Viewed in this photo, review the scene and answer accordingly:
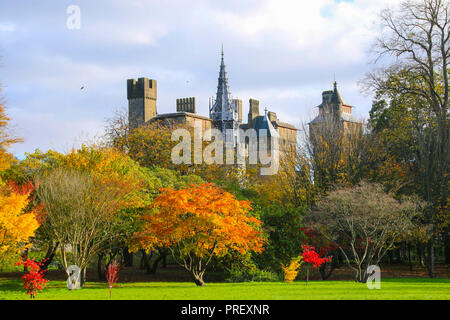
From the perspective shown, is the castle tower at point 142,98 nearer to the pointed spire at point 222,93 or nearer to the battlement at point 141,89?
the battlement at point 141,89

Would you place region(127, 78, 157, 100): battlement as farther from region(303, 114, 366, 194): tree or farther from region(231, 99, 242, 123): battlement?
region(303, 114, 366, 194): tree

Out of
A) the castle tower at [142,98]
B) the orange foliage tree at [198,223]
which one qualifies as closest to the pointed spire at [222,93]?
the castle tower at [142,98]

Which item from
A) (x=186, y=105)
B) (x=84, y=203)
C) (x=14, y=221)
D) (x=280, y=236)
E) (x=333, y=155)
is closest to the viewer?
(x=14, y=221)

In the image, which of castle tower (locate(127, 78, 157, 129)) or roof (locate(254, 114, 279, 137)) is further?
roof (locate(254, 114, 279, 137))

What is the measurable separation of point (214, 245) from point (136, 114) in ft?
203

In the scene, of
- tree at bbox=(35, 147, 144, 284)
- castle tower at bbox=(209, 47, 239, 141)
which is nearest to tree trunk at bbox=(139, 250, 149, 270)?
tree at bbox=(35, 147, 144, 284)

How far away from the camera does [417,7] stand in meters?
38.4

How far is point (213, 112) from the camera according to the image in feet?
323

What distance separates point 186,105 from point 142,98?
14.7 meters

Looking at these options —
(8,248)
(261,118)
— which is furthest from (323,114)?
(261,118)

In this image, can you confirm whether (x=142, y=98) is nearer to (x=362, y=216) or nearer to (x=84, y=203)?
(x=84, y=203)

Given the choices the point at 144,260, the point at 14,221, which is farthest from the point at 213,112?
the point at 14,221

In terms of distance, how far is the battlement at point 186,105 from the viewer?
3964 inches

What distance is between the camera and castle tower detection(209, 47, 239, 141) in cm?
9662
